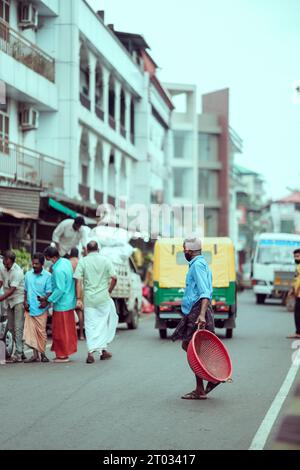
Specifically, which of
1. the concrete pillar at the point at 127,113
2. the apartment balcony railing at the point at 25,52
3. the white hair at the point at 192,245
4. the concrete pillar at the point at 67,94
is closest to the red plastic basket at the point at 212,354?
the white hair at the point at 192,245

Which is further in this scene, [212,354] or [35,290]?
[35,290]

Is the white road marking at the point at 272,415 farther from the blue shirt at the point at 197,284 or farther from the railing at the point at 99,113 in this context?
the railing at the point at 99,113

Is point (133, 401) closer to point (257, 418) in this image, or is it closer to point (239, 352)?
point (257, 418)

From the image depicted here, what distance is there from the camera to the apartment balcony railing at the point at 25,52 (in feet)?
92.8

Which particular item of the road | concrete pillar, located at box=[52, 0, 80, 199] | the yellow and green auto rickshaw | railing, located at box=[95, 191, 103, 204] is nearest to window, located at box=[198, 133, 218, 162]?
railing, located at box=[95, 191, 103, 204]

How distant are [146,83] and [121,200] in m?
6.83

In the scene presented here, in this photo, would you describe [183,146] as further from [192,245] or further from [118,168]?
[192,245]

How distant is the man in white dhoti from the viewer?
1566 cm

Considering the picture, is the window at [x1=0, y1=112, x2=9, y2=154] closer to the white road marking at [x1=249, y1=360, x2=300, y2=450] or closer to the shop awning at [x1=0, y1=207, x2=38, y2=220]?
the shop awning at [x1=0, y1=207, x2=38, y2=220]

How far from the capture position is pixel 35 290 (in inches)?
615

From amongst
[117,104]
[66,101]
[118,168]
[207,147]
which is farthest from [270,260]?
[207,147]

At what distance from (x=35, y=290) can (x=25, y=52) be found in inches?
647

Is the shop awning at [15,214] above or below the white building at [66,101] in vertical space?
below

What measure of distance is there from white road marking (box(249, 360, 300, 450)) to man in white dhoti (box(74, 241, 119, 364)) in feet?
10.3
